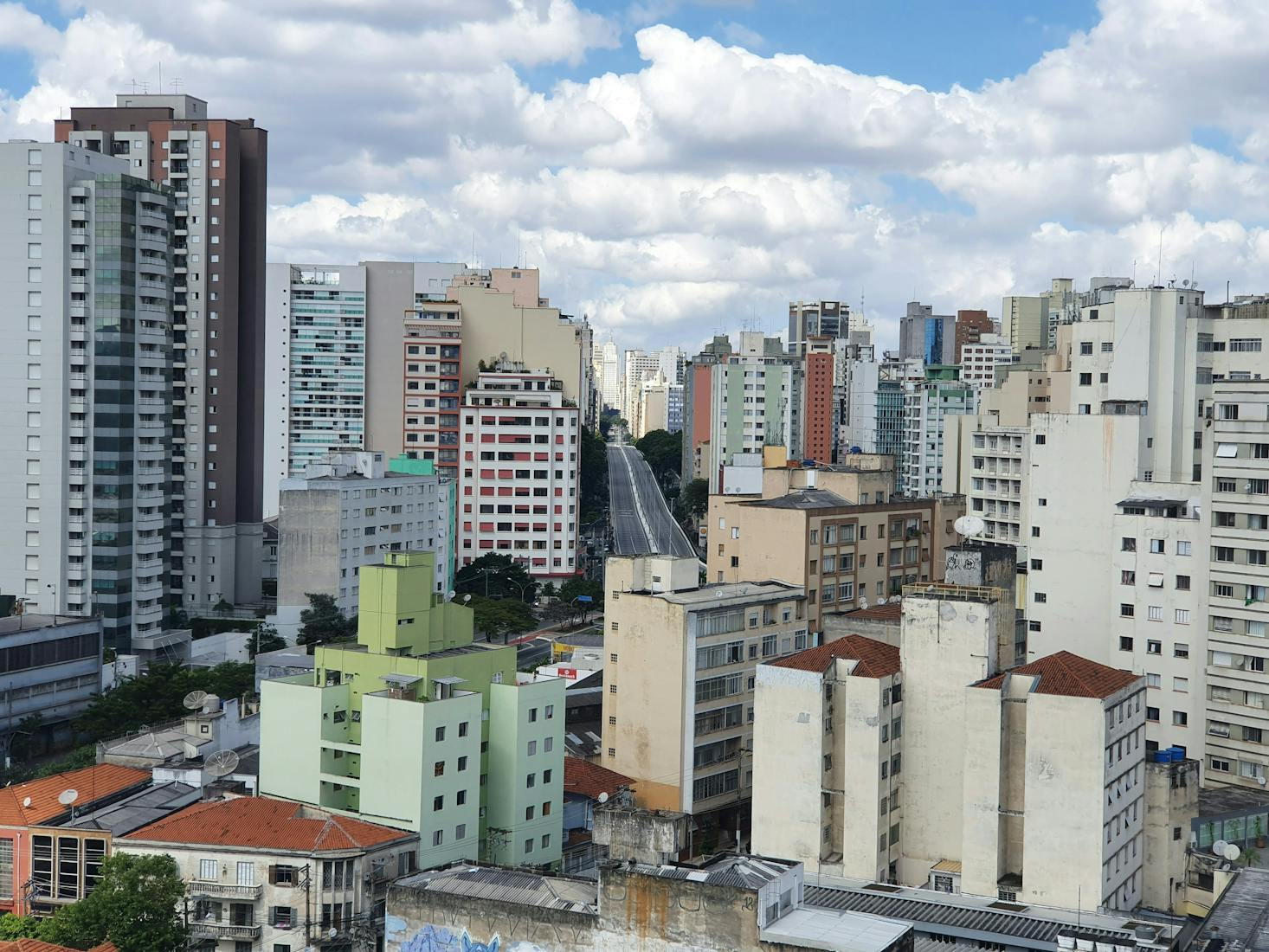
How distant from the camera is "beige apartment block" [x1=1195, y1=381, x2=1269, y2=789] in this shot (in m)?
49.3

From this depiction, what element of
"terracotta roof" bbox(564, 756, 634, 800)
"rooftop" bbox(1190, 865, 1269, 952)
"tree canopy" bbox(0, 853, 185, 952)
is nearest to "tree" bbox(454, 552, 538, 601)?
"terracotta roof" bbox(564, 756, 634, 800)

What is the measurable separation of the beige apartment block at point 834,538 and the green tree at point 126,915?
93.9ft

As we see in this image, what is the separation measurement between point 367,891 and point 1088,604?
89.7ft

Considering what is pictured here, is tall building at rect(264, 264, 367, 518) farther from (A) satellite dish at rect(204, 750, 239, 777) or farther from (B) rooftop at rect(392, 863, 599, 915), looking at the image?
(B) rooftop at rect(392, 863, 599, 915)

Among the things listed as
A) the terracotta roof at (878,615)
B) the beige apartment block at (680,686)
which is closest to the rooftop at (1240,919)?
the terracotta roof at (878,615)

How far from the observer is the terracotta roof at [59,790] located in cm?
4234

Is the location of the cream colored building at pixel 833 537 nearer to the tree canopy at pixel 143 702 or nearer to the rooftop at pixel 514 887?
the tree canopy at pixel 143 702

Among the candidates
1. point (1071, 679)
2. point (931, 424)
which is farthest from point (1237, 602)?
point (931, 424)

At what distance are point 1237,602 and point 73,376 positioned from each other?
54399 mm

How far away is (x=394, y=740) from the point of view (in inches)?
1642

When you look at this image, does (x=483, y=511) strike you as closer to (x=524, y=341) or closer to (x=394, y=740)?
(x=524, y=341)

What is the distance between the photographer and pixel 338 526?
85125 millimetres

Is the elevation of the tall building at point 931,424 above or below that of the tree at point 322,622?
above

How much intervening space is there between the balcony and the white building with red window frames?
234ft
